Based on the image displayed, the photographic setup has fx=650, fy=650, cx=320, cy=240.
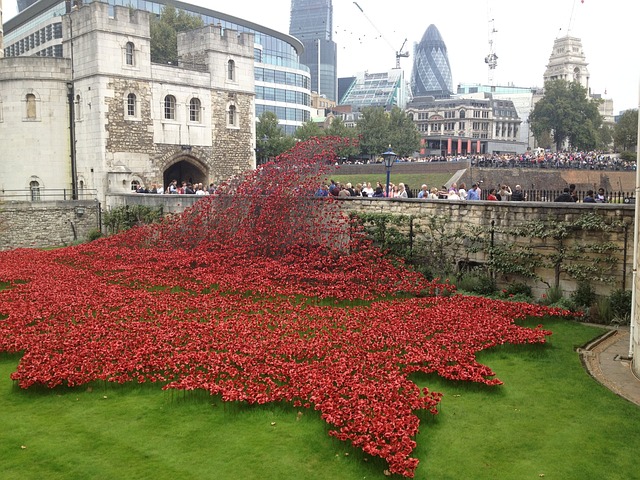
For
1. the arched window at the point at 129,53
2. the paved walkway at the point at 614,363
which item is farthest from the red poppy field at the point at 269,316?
the arched window at the point at 129,53

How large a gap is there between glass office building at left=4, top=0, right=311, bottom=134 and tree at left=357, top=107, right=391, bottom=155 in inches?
554

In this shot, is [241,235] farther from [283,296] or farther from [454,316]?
[454,316]

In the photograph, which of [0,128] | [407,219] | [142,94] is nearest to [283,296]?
[407,219]

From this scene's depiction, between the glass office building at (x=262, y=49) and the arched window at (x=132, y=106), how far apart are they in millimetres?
36151

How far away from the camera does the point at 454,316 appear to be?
1203cm

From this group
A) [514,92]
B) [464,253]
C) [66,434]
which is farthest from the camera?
[514,92]

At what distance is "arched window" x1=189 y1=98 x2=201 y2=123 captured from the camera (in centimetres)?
3356

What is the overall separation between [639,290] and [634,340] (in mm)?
865

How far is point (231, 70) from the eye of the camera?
35.1m

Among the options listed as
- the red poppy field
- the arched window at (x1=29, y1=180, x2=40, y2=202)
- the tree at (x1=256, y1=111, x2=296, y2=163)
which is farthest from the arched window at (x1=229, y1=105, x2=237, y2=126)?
the tree at (x1=256, y1=111, x2=296, y2=163)

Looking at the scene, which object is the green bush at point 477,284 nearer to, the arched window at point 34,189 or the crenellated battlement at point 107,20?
the crenellated battlement at point 107,20

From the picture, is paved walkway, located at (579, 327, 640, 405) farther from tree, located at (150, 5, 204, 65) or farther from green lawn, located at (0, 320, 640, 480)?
tree, located at (150, 5, 204, 65)

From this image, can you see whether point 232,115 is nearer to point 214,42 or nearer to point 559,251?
point 214,42

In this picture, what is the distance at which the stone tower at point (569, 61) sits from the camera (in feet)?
470
